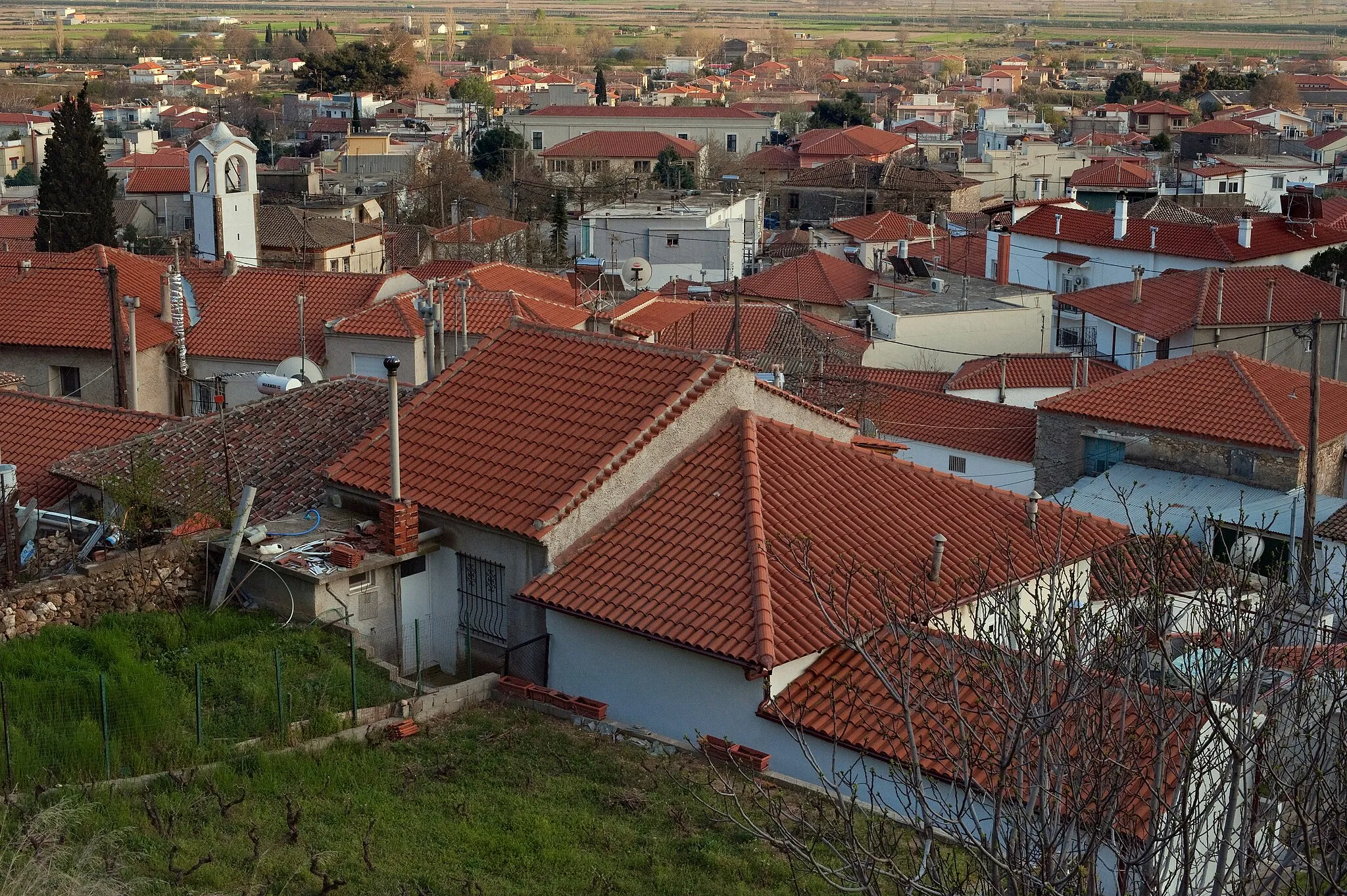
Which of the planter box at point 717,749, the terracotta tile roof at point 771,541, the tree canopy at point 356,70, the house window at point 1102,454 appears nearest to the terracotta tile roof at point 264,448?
the terracotta tile roof at point 771,541

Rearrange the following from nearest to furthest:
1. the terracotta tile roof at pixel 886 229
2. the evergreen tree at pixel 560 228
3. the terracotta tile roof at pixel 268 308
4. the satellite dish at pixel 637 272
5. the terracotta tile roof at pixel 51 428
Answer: the terracotta tile roof at pixel 51 428 < the terracotta tile roof at pixel 268 308 < the satellite dish at pixel 637 272 < the evergreen tree at pixel 560 228 < the terracotta tile roof at pixel 886 229

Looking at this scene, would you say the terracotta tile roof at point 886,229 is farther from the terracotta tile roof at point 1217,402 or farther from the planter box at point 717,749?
the planter box at point 717,749

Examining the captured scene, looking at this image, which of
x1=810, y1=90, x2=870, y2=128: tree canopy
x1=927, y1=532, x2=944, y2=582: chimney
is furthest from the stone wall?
x1=810, y1=90, x2=870, y2=128: tree canopy

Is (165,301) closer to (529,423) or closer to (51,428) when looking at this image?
(51,428)

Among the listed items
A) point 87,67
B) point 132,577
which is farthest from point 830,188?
point 87,67

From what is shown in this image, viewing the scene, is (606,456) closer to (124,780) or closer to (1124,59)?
(124,780)

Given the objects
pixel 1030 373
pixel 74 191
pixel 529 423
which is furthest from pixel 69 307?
pixel 1030 373
